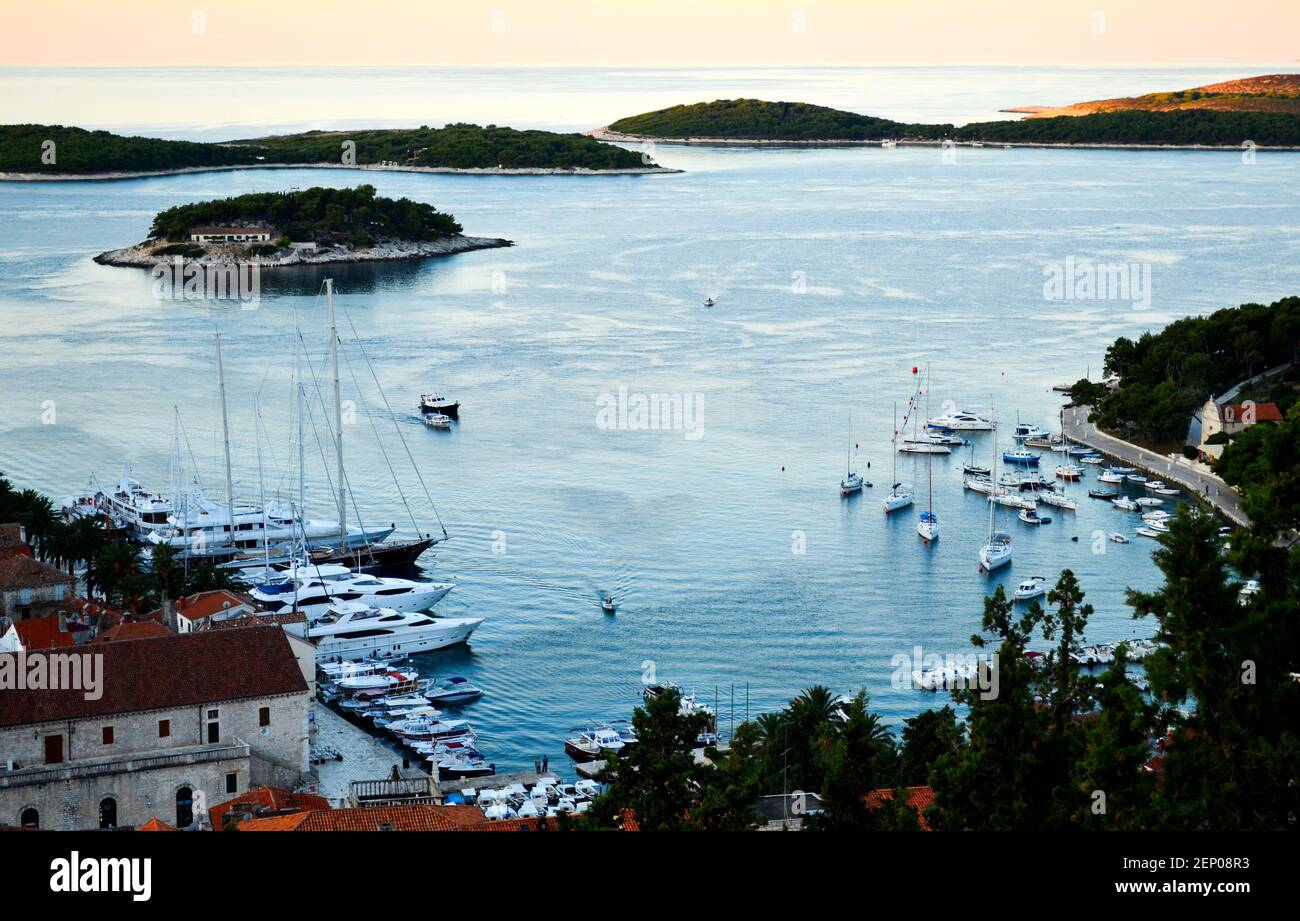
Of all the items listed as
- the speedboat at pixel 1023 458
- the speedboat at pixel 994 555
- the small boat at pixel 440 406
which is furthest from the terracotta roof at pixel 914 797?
the small boat at pixel 440 406

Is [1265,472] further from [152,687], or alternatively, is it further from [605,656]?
[605,656]

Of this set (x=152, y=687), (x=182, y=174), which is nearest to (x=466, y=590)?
(x=152, y=687)

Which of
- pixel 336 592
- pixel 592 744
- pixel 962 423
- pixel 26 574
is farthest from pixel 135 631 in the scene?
pixel 962 423

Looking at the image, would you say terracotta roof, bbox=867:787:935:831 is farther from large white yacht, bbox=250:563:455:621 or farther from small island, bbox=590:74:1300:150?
small island, bbox=590:74:1300:150

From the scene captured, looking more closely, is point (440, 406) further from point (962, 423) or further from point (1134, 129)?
point (1134, 129)

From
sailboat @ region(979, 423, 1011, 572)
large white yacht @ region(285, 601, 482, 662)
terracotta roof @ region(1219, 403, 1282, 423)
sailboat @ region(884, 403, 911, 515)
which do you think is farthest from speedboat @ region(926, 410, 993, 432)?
large white yacht @ region(285, 601, 482, 662)

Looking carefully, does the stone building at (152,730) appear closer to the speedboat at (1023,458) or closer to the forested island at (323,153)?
the speedboat at (1023,458)
